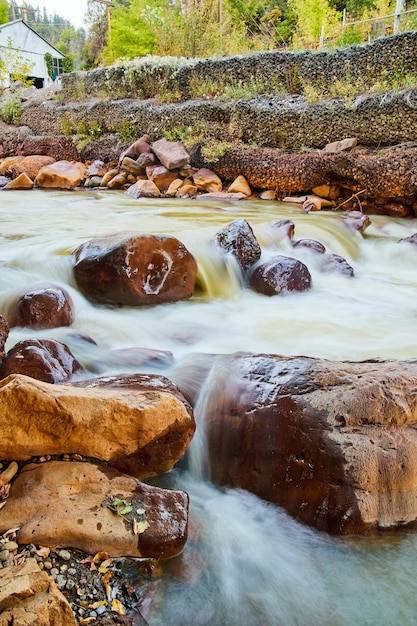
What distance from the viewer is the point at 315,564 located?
2.14m

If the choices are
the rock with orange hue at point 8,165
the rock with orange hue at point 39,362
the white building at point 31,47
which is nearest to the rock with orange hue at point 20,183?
the rock with orange hue at point 8,165

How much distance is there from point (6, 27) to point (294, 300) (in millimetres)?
37859

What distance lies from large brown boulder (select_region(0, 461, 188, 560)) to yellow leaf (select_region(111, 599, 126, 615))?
19 cm

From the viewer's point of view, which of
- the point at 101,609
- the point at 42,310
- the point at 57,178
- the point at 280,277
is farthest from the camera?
the point at 57,178

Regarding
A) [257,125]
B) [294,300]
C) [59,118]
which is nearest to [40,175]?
[59,118]

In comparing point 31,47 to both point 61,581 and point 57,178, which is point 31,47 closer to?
point 57,178

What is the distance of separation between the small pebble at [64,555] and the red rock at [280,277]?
375 cm

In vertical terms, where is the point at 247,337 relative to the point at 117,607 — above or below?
above

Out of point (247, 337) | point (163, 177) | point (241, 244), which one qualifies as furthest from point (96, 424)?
point (163, 177)

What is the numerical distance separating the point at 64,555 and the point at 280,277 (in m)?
3.91

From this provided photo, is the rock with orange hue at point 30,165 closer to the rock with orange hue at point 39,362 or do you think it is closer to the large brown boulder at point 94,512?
the rock with orange hue at point 39,362

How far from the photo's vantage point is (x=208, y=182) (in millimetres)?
11266

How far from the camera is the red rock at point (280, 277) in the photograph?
17.2 ft

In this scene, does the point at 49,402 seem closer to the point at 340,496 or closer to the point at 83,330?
the point at 340,496
